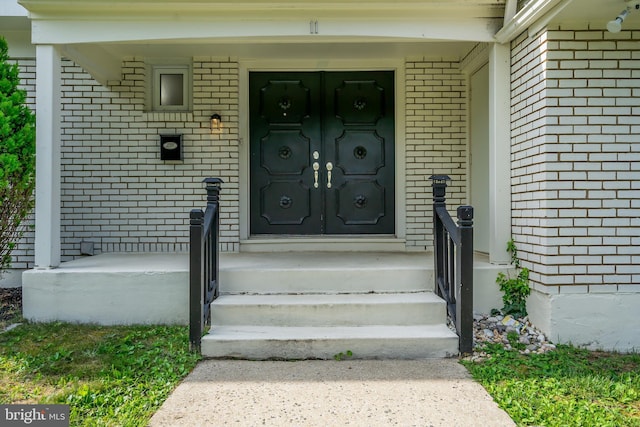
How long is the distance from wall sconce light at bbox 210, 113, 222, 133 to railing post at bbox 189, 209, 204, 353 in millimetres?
2206

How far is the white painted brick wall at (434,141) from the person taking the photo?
543 centimetres

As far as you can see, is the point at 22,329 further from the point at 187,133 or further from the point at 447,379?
the point at 447,379

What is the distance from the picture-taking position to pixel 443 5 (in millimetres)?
3988

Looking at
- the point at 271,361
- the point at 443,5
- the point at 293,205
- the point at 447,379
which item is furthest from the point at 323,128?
the point at 447,379

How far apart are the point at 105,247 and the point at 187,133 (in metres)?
1.61

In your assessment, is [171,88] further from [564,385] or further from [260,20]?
[564,385]

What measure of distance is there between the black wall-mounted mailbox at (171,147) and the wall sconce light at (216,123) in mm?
394

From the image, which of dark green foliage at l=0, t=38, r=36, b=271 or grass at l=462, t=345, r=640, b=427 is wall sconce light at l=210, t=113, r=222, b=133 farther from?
grass at l=462, t=345, r=640, b=427

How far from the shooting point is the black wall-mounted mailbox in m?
5.30

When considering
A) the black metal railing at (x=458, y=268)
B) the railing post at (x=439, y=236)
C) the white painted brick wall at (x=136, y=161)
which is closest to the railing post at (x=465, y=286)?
the black metal railing at (x=458, y=268)

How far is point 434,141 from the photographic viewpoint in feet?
17.8

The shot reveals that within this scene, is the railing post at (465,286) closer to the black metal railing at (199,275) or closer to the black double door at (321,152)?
the black metal railing at (199,275)

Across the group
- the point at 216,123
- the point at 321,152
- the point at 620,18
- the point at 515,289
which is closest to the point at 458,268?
the point at 515,289

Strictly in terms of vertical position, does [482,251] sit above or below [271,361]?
above
